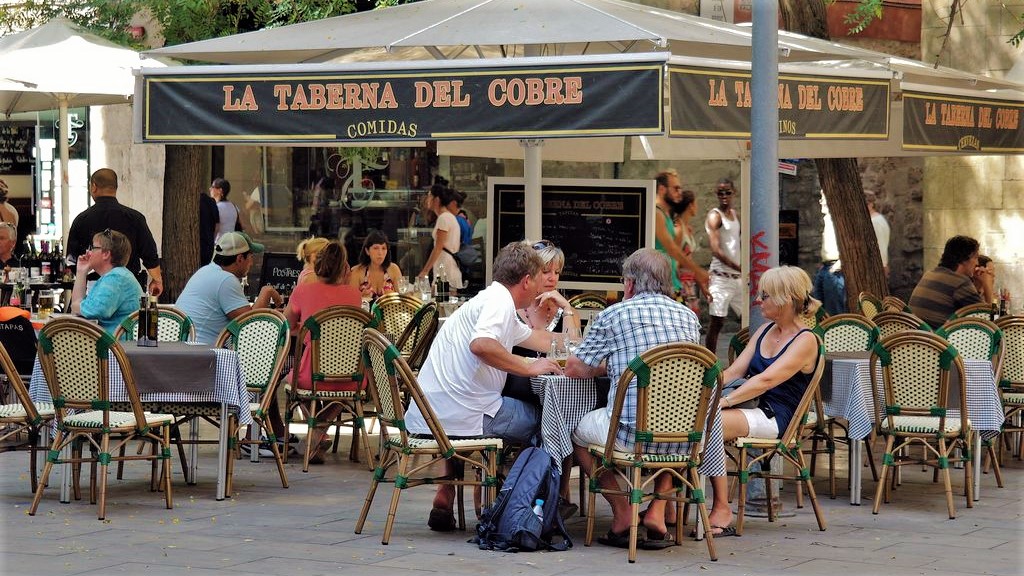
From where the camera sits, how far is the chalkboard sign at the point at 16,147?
840 inches

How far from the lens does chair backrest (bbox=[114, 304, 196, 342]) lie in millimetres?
8961

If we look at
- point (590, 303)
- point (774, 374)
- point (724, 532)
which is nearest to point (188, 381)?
point (724, 532)

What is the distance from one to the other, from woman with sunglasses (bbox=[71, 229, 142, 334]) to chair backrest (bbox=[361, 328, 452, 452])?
2.46 meters

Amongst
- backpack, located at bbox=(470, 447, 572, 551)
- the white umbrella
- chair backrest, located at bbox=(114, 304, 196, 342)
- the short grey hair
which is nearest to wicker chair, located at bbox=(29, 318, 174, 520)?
chair backrest, located at bbox=(114, 304, 196, 342)

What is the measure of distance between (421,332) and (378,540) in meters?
2.90

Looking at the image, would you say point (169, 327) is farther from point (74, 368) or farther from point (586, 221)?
point (586, 221)

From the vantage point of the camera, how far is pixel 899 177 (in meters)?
18.3

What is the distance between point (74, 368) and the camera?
7711mm

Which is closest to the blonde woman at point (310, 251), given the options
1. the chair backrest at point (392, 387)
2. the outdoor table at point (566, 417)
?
the chair backrest at point (392, 387)

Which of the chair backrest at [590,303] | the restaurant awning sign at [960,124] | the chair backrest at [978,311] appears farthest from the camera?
the chair backrest at [590,303]

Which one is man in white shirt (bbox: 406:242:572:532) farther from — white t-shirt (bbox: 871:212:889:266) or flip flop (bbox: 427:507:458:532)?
white t-shirt (bbox: 871:212:889:266)

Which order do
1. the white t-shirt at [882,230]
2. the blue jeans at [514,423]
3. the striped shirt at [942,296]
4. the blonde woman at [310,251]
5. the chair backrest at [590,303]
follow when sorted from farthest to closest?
the white t-shirt at [882,230], the chair backrest at [590,303], the striped shirt at [942,296], the blonde woman at [310,251], the blue jeans at [514,423]

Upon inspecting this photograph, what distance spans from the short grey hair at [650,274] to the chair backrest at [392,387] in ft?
3.56

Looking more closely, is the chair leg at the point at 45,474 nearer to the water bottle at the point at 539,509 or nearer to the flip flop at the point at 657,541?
the water bottle at the point at 539,509
